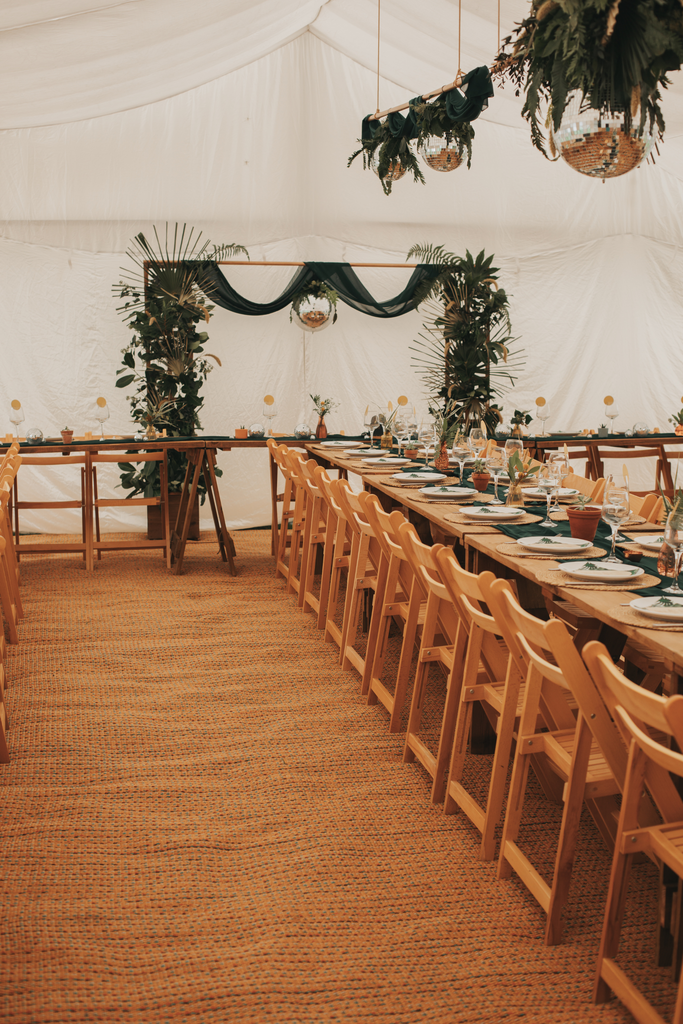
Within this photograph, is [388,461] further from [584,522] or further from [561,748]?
[561,748]

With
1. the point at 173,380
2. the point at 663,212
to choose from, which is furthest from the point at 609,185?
the point at 173,380

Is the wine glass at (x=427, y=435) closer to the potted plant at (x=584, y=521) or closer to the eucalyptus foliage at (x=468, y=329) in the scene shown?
the potted plant at (x=584, y=521)

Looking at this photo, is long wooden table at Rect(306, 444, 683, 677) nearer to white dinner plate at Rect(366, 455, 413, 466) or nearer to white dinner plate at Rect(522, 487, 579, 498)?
white dinner plate at Rect(522, 487, 579, 498)

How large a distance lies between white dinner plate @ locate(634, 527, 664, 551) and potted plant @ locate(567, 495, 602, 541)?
6.5 inches

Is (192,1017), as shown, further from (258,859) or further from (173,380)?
(173,380)

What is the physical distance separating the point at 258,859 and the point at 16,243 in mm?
7317

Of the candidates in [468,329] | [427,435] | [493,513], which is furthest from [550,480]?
[468,329]

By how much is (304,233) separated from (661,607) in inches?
306

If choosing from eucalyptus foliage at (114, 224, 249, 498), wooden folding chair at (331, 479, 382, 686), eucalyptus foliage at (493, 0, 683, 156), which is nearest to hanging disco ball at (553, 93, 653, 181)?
eucalyptus foliage at (493, 0, 683, 156)

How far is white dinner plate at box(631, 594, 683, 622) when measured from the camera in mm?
2271

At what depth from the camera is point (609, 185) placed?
373 inches

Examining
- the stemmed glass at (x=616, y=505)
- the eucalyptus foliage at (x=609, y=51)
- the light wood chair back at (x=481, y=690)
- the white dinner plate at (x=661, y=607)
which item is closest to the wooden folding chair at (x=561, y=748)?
the light wood chair back at (x=481, y=690)

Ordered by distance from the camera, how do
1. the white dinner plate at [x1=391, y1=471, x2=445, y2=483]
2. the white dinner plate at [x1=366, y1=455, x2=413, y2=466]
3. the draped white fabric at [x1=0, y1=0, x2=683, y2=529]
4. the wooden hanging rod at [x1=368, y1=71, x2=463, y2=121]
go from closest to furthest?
the white dinner plate at [x1=391, y1=471, x2=445, y2=483] → the wooden hanging rod at [x1=368, y1=71, x2=463, y2=121] → the white dinner plate at [x1=366, y1=455, x2=413, y2=466] → the draped white fabric at [x1=0, y1=0, x2=683, y2=529]

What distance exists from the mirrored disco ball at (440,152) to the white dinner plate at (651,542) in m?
2.87
